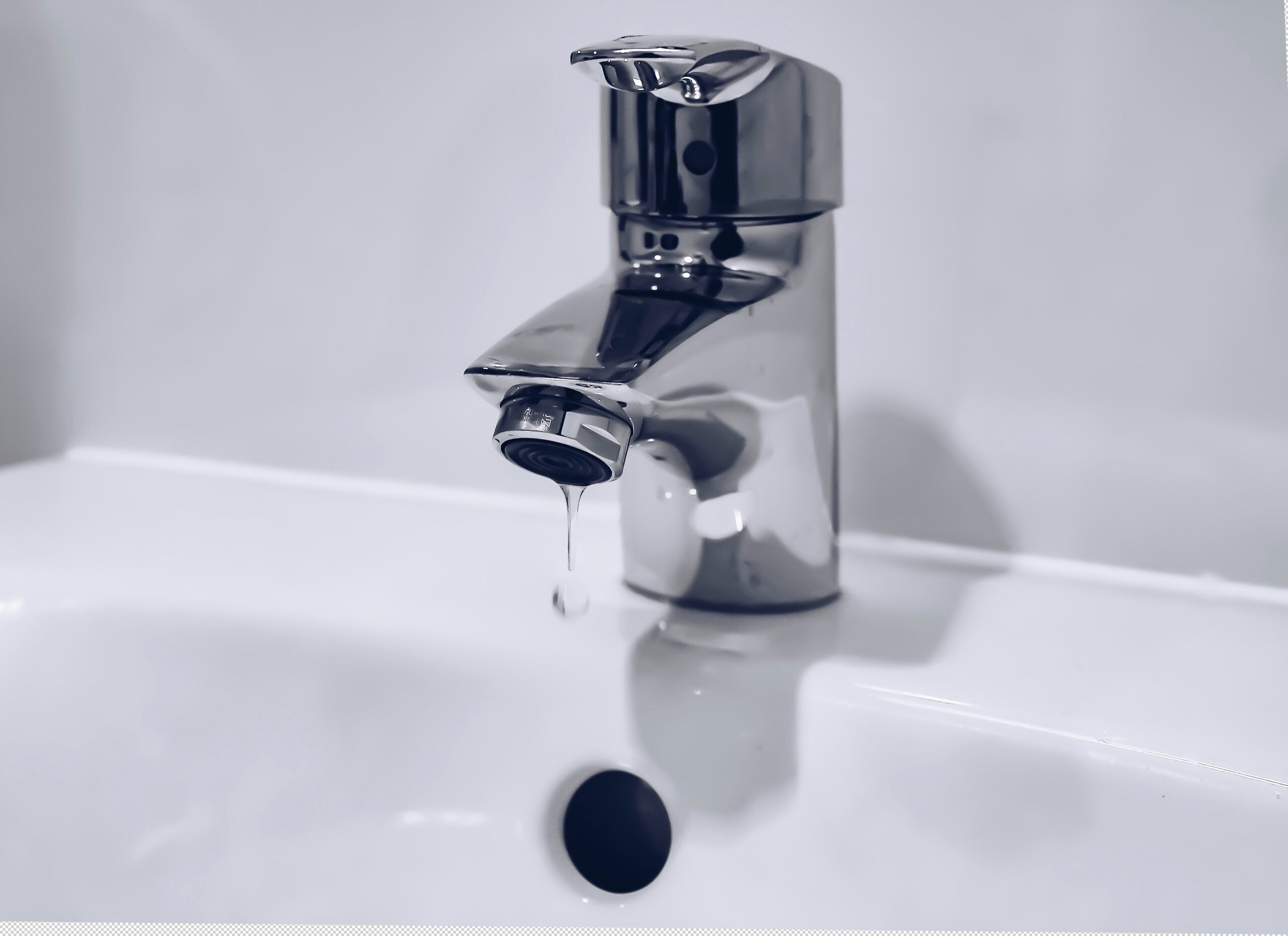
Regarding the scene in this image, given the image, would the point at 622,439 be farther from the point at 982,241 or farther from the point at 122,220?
the point at 122,220

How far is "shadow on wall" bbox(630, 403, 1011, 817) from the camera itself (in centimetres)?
34

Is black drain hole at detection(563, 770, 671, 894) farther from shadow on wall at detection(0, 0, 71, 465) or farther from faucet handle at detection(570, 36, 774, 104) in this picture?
shadow on wall at detection(0, 0, 71, 465)

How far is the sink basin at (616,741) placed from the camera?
302 mm

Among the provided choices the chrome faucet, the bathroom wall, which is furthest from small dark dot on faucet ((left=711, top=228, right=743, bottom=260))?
the bathroom wall

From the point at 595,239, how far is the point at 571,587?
6.3 inches

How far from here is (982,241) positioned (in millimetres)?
405

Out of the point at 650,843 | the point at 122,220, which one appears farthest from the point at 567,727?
the point at 122,220

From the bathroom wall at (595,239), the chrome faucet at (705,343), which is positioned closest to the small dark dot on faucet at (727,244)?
the chrome faucet at (705,343)

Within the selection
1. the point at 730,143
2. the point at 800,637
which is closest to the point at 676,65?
the point at 730,143

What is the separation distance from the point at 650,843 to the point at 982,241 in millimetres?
245

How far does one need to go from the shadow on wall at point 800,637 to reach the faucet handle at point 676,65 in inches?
6.8

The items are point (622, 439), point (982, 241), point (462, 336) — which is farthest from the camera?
point (462, 336)

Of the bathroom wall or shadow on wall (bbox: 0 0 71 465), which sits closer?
the bathroom wall

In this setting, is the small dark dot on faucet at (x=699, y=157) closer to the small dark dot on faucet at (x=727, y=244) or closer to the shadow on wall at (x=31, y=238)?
the small dark dot on faucet at (x=727, y=244)
